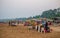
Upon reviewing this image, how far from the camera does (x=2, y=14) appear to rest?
2023mm

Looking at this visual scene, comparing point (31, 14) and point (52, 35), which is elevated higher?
point (31, 14)

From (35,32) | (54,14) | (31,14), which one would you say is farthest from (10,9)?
(54,14)

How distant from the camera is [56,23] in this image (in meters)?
2.07

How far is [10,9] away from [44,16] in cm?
55

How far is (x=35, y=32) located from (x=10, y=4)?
1.93ft

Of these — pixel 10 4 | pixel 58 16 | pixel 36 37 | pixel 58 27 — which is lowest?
pixel 36 37

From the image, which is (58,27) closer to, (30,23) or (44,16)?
(44,16)

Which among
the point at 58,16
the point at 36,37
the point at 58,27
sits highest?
the point at 58,16

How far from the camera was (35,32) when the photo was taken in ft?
6.51

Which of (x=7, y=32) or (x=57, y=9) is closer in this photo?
(x=7, y=32)

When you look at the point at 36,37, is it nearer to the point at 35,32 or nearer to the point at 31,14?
the point at 35,32

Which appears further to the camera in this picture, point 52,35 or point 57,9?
point 57,9

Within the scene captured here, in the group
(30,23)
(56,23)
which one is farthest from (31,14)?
(56,23)

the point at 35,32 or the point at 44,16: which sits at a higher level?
the point at 44,16
